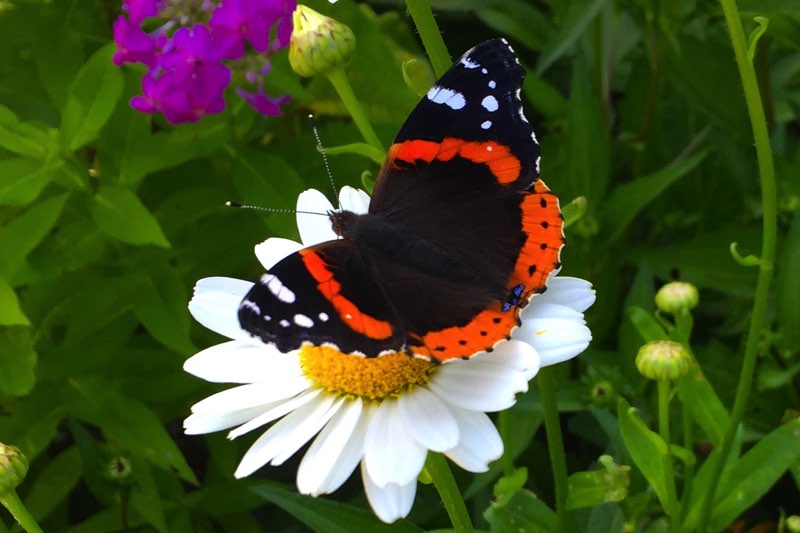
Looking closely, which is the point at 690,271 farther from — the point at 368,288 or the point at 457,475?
the point at 368,288

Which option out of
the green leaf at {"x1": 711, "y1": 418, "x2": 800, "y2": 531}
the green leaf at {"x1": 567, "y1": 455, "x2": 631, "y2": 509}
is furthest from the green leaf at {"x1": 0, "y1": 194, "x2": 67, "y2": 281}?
the green leaf at {"x1": 711, "y1": 418, "x2": 800, "y2": 531}

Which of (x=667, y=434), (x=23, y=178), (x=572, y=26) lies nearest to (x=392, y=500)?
(x=667, y=434)

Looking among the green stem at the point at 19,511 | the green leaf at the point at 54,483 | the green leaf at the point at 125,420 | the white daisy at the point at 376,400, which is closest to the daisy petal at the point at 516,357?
the white daisy at the point at 376,400

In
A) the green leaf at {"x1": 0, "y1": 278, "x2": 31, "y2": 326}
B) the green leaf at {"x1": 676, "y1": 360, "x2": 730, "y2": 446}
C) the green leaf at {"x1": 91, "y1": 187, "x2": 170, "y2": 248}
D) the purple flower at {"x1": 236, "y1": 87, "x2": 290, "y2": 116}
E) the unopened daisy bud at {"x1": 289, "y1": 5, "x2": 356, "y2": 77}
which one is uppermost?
the unopened daisy bud at {"x1": 289, "y1": 5, "x2": 356, "y2": 77}

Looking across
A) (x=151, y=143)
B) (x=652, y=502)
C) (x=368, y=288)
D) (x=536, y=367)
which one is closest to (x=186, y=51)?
(x=151, y=143)

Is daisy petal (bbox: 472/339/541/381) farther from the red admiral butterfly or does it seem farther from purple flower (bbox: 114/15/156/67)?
purple flower (bbox: 114/15/156/67)

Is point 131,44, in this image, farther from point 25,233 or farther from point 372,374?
point 372,374
